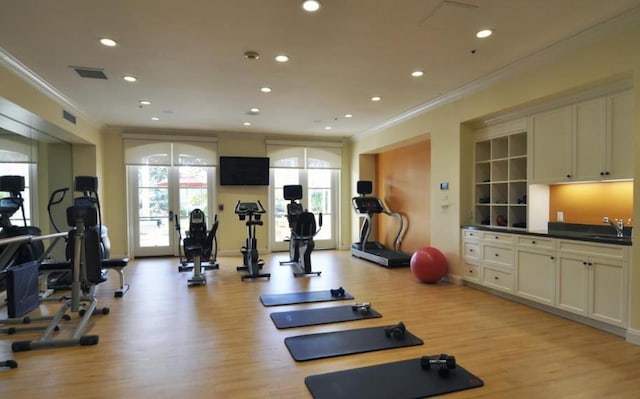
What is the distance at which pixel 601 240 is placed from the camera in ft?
11.3

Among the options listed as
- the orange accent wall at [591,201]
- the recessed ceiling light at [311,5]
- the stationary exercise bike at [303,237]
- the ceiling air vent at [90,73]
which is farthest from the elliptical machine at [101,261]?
the orange accent wall at [591,201]

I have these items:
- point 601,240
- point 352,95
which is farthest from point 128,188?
point 601,240

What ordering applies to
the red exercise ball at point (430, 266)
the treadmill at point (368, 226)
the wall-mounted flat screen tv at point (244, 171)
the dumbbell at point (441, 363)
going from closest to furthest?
the dumbbell at point (441, 363) < the red exercise ball at point (430, 266) < the treadmill at point (368, 226) < the wall-mounted flat screen tv at point (244, 171)

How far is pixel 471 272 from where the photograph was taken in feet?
17.1

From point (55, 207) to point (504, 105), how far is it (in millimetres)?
7751

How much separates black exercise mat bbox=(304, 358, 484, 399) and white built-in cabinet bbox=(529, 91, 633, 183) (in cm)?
263

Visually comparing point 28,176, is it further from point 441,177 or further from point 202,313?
point 441,177

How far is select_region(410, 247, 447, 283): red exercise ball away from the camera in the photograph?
5.36 metres

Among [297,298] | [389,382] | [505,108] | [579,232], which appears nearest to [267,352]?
[389,382]

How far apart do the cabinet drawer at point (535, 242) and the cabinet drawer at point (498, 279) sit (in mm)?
456

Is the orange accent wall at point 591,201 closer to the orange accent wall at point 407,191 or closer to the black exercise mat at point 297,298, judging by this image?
the orange accent wall at point 407,191

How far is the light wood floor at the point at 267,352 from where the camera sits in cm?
251

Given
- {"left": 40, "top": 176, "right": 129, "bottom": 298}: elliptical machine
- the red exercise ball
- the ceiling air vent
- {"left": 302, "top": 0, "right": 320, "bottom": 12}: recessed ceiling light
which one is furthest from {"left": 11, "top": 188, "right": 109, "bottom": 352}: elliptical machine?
the red exercise ball

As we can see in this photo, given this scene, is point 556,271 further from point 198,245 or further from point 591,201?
point 198,245
